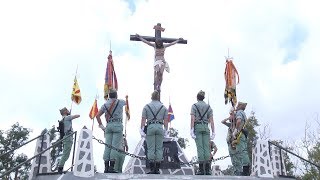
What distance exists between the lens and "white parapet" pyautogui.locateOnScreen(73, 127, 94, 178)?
23.6 feet

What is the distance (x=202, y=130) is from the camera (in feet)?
28.2

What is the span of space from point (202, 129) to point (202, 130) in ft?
0.07

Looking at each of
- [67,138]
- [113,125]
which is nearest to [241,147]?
[113,125]

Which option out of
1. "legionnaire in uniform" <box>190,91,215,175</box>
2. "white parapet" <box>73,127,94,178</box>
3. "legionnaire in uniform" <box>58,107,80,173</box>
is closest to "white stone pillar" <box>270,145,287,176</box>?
"legionnaire in uniform" <box>190,91,215,175</box>

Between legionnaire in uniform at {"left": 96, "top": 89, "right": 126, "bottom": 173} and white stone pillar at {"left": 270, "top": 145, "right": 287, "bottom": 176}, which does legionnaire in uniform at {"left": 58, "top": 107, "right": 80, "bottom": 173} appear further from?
white stone pillar at {"left": 270, "top": 145, "right": 287, "bottom": 176}

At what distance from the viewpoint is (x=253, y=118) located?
3150 cm

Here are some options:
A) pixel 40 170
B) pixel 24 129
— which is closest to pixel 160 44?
pixel 40 170

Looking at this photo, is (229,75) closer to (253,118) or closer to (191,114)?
(191,114)

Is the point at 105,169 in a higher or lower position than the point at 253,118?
lower

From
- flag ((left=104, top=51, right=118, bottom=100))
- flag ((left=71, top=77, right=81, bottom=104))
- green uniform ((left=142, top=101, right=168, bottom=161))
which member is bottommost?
green uniform ((left=142, top=101, right=168, bottom=161))

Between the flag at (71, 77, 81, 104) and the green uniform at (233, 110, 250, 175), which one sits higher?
the flag at (71, 77, 81, 104)

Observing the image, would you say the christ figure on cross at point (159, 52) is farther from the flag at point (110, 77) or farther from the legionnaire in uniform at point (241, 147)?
the legionnaire in uniform at point (241, 147)

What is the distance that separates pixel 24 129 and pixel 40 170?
30.8m

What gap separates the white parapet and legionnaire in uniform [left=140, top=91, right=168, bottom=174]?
3.85 feet
